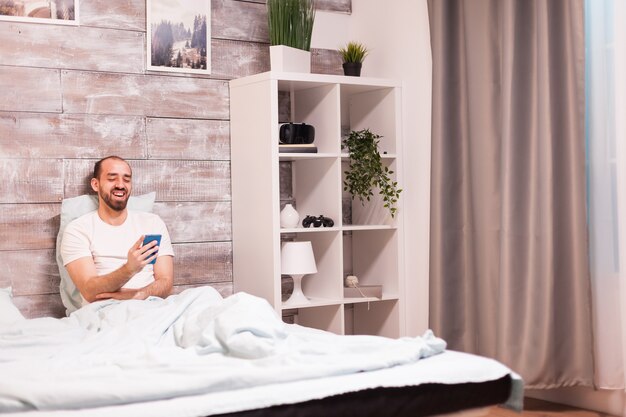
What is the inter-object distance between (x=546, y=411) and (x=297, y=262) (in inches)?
52.1

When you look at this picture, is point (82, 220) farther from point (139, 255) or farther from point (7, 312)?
point (7, 312)

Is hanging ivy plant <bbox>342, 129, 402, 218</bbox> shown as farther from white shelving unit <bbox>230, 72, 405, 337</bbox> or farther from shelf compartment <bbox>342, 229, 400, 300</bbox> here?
shelf compartment <bbox>342, 229, 400, 300</bbox>

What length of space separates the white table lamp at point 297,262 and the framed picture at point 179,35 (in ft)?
3.29

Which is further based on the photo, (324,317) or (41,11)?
(324,317)

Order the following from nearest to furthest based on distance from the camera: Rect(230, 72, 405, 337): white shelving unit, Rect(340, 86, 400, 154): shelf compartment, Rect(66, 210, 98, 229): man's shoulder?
Rect(66, 210, 98, 229): man's shoulder
Rect(230, 72, 405, 337): white shelving unit
Rect(340, 86, 400, 154): shelf compartment

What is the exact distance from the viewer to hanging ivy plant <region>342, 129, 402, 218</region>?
4145 mm

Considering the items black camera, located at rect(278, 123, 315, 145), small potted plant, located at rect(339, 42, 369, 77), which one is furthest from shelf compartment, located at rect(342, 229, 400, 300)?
small potted plant, located at rect(339, 42, 369, 77)

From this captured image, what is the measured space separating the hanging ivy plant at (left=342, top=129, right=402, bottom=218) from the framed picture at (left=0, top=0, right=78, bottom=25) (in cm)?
147

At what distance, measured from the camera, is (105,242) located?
3.59m

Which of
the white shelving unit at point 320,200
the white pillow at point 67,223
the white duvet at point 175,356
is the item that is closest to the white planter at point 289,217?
the white shelving unit at point 320,200

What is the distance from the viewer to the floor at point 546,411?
3.55 m

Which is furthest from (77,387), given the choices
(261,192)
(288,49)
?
(288,49)

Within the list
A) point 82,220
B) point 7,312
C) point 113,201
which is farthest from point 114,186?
point 7,312

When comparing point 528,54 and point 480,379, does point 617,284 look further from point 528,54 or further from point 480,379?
point 480,379
